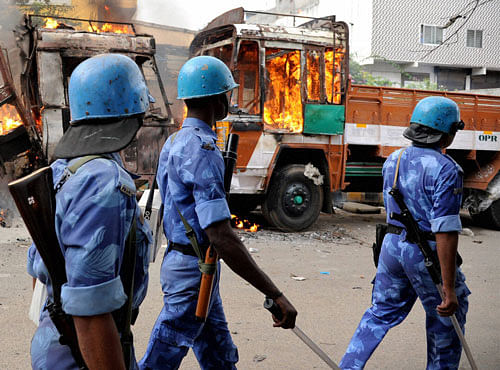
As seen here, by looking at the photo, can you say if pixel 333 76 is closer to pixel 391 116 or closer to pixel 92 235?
pixel 391 116

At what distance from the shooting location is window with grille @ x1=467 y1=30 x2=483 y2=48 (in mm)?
27578

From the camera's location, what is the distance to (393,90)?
9.20m

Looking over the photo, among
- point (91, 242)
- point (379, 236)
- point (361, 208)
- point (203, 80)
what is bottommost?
point (361, 208)

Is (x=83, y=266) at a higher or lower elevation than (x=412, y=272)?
higher

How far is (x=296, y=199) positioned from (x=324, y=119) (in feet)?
4.48

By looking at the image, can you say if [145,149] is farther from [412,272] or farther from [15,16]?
[412,272]

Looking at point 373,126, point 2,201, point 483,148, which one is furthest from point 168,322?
point 483,148

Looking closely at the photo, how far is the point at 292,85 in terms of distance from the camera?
8750 millimetres

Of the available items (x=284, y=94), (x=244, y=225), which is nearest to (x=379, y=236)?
(x=244, y=225)

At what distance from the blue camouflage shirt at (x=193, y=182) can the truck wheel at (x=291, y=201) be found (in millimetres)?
6071

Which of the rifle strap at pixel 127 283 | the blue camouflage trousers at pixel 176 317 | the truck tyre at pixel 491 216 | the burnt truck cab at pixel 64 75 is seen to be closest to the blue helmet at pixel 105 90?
the rifle strap at pixel 127 283

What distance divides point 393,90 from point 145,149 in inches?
171

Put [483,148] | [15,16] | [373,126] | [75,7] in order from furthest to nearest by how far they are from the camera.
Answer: [75,7] → [483,148] → [373,126] → [15,16]

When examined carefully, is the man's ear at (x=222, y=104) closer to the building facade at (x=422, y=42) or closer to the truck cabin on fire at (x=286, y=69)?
the truck cabin on fire at (x=286, y=69)
